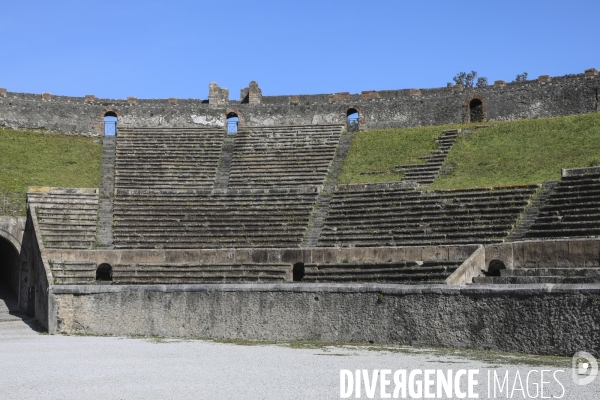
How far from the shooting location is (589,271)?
1700 cm

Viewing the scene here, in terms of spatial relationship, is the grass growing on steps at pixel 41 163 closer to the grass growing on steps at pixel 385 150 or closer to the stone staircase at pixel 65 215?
the stone staircase at pixel 65 215

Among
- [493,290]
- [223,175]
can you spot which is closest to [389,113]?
[223,175]

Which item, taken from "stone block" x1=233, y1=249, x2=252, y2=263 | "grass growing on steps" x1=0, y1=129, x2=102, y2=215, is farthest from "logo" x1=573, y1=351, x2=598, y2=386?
"grass growing on steps" x1=0, y1=129, x2=102, y2=215

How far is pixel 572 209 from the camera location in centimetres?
2286

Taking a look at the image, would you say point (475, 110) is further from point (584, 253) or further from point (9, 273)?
point (9, 273)

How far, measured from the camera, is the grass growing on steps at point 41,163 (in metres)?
29.8

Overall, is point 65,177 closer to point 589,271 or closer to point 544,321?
point 589,271

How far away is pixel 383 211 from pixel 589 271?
10082 millimetres

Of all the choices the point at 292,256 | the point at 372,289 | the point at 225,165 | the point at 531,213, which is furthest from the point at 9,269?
the point at 372,289

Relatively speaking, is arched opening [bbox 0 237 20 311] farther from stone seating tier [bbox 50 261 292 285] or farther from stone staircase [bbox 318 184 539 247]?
stone staircase [bbox 318 184 539 247]

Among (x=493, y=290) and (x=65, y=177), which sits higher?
(x=65, y=177)

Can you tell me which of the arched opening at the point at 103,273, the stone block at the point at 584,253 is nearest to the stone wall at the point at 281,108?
the arched opening at the point at 103,273

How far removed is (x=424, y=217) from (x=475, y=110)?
1440 cm

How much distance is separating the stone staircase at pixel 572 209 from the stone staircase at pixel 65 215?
14.4 m
